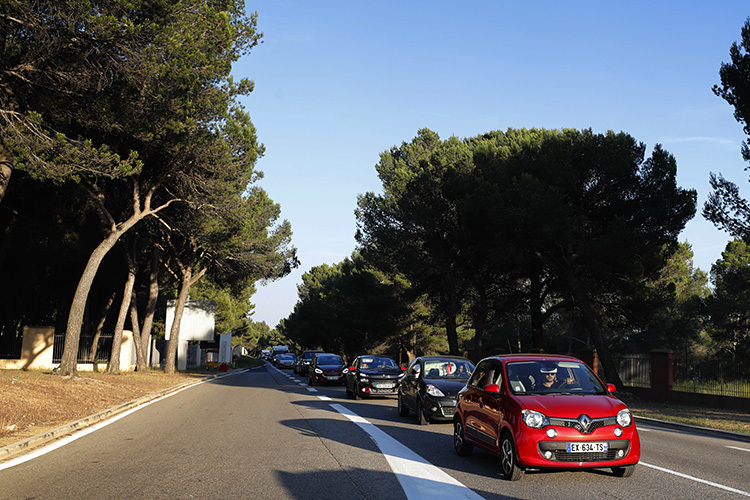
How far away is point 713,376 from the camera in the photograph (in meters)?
22.9

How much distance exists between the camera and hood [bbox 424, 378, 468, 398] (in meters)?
13.9

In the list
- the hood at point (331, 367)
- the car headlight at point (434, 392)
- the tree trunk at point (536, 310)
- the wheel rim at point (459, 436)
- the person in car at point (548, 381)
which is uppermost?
the tree trunk at point (536, 310)

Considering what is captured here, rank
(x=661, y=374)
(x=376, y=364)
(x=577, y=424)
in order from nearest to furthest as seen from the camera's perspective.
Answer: (x=577, y=424) < (x=376, y=364) < (x=661, y=374)

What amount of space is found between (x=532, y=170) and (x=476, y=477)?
24072 mm

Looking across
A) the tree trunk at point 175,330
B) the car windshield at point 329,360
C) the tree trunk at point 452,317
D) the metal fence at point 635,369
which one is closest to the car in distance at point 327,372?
the car windshield at point 329,360

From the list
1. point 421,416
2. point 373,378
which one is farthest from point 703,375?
point 421,416

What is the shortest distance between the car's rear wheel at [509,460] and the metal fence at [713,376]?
1678cm

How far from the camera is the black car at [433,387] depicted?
541 inches

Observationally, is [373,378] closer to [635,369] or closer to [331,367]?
[331,367]

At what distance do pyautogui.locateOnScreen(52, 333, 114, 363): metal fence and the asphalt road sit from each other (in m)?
23.3

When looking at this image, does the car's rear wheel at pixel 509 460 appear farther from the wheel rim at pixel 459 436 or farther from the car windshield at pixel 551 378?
the wheel rim at pixel 459 436

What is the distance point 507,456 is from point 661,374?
19.8m

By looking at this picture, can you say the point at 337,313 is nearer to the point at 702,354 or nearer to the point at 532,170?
the point at 702,354

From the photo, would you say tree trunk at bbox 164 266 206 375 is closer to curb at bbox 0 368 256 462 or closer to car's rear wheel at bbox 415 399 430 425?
curb at bbox 0 368 256 462
